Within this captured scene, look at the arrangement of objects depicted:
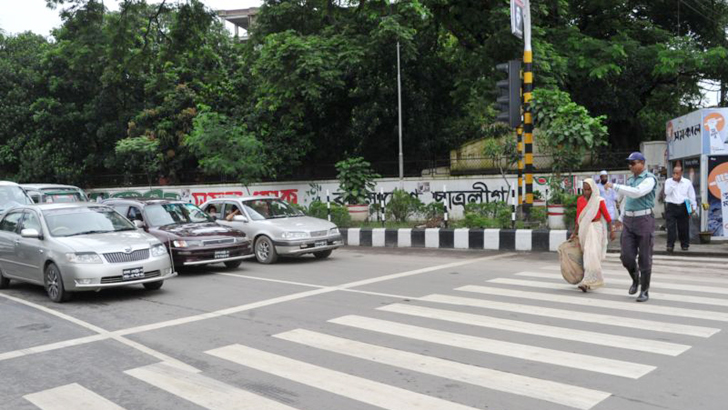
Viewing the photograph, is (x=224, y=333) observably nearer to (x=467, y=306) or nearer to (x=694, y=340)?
(x=467, y=306)

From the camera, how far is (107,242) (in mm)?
9352

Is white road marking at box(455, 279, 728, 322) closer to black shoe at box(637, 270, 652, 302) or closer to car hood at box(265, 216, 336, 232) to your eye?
black shoe at box(637, 270, 652, 302)

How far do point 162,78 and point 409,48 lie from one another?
31.4ft

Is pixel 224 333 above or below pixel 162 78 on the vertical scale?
below

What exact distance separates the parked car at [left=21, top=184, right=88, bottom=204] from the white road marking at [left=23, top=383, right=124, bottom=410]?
13.4 m

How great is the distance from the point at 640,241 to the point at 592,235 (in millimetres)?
824

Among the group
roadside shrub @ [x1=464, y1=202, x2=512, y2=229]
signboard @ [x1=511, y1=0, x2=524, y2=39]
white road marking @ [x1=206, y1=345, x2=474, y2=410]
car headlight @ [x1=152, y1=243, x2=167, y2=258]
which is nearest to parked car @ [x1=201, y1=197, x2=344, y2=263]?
car headlight @ [x1=152, y1=243, x2=167, y2=258]

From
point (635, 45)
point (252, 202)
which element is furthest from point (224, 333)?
point (635, 45)

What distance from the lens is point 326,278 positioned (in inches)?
433

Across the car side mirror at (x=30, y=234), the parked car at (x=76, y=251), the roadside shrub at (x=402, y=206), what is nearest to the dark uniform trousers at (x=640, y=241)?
the parked car at (x=76, y=251)

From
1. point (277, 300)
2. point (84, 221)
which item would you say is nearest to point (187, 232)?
point (84, 221)

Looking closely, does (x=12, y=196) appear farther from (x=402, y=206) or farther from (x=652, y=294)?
(x=652, y=294)

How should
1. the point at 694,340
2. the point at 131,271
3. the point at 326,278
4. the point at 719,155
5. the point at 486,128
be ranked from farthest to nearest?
1. the point at 486,128
2. the point at 719,155
3. the point at 326,278
4. the point at 131,271
5. the point at 694,340

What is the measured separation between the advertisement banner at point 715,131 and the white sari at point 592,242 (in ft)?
22.9
